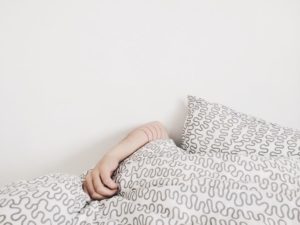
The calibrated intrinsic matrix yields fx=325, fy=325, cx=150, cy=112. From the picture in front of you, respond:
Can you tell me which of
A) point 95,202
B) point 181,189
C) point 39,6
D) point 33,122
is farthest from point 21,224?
point 39,6

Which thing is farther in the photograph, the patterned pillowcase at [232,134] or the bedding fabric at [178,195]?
the patterned pillowcase at [232,134]

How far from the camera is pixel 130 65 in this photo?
4.50ft

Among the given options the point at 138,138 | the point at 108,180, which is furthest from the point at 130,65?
the point at 108,180

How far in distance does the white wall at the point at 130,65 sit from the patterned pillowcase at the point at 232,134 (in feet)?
0.45

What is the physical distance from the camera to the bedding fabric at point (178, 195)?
0.91 metres

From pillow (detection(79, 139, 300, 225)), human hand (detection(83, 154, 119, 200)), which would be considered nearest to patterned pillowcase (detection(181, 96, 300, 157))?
pillow (detection(79, 139, 300, 225))

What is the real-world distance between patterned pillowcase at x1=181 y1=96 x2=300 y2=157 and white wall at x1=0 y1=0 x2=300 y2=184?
0.45 ft

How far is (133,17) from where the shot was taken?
133 centimetres

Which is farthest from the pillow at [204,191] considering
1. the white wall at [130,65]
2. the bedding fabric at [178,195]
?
the white wall at [130,65]

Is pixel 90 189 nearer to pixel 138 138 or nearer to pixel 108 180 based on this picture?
pixel 108 180

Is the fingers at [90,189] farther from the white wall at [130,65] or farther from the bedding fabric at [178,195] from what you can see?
the white wall at [130,65]

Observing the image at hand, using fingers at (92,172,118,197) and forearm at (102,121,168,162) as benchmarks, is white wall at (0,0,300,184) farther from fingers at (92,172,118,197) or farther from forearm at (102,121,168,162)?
fingers at (92,172,118,197)

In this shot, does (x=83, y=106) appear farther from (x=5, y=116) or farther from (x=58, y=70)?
(x=5, y=116)

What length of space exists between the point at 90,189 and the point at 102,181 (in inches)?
1.9
